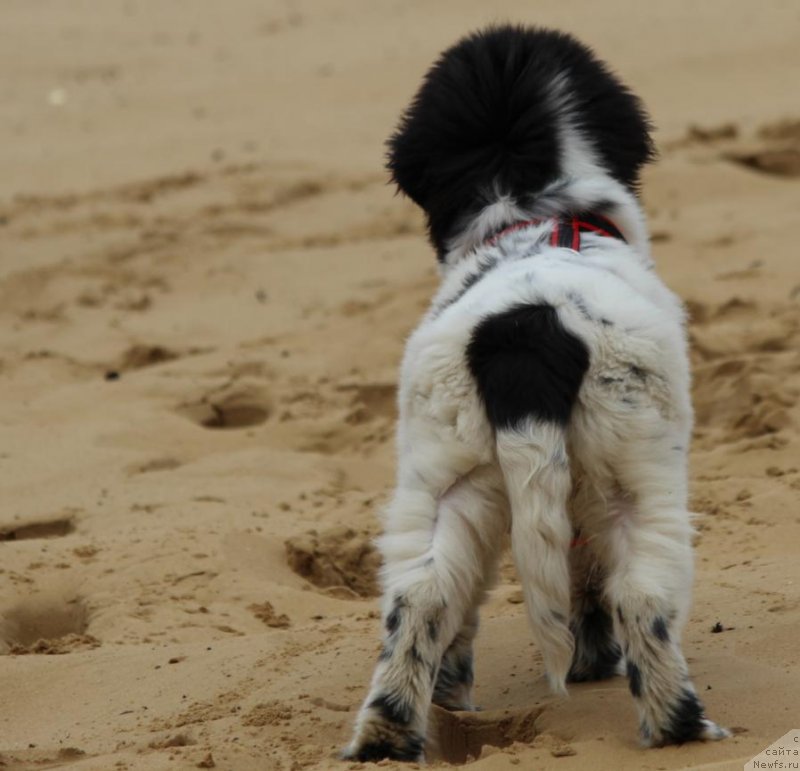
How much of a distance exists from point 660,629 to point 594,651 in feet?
2.81

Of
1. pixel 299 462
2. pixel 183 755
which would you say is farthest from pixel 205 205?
pixel 183 755

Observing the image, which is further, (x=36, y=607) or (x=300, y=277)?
(x=300, y=277)

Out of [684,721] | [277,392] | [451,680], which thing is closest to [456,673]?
[451,680]

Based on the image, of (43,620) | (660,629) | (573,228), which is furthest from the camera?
(43,620)

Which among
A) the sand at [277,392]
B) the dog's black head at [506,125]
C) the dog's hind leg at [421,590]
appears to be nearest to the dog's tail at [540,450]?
the dog's hind leg at [421,590]

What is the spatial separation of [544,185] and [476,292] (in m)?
0.66

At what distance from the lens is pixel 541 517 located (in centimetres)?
385

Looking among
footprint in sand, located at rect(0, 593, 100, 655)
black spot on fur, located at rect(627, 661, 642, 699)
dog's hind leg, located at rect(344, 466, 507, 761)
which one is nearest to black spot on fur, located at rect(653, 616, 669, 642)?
black spot on fur, located at rect(627, 661, 642, 699)

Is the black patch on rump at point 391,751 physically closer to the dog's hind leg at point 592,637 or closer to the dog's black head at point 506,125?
the dog's hind leg at point 592,637

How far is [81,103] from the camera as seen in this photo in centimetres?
1497

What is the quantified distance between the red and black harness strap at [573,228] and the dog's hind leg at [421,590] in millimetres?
850

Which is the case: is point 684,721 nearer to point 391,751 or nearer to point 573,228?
point 391,751

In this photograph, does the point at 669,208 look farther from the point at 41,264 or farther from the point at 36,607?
the point at 36,607

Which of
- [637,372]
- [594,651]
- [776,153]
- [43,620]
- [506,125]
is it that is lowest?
[43,620]
